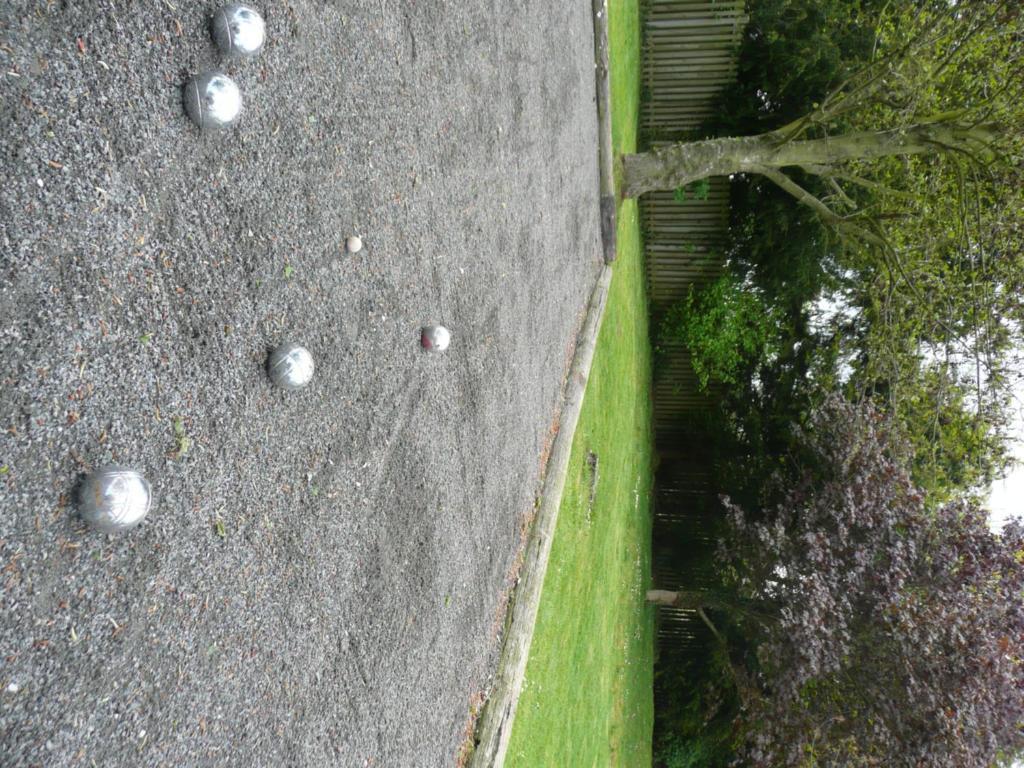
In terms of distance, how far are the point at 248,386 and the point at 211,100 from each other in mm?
964

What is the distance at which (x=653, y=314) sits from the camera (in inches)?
593

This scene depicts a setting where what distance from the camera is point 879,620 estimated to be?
9297 mm

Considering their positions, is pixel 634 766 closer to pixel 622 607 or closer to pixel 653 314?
pixel 622 607

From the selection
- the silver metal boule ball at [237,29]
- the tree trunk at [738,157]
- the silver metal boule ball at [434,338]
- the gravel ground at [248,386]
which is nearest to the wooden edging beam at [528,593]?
the gravel ground at [248,386]

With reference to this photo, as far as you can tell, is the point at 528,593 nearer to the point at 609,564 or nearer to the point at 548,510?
the point at 548,510

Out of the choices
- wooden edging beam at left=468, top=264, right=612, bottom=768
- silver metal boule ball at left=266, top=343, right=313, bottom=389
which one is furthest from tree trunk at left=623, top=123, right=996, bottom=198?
silver metal boule ball at left=266, top=343, right=313, bottom=389

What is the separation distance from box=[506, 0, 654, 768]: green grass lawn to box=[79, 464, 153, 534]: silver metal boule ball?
4.17 meters

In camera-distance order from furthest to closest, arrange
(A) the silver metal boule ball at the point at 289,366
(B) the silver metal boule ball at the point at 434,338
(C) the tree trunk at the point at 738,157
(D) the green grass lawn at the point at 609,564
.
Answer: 1. (C) the tree trunk at the point at 738,157
2. (D) the green grass lawn at the point at 609,564
3. (B) the silver metal boule ball at the point at 434,338
4. (A) the silver metal boule ball at the point at 289,366

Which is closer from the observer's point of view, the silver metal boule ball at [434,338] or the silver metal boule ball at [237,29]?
the silver metal boule ball at [237,29]

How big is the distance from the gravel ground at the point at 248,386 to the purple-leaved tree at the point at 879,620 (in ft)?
22.4

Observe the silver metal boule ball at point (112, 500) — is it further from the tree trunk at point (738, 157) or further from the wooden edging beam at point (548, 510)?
the tree trunk at point (738, 157)

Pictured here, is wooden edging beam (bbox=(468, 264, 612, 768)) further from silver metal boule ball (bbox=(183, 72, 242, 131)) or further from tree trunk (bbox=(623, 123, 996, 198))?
silver metal boule ball (bbox=(183, 72, 242, 131))

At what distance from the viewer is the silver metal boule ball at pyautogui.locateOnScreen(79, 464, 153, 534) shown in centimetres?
188

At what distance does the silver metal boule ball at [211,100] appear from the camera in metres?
2.27
